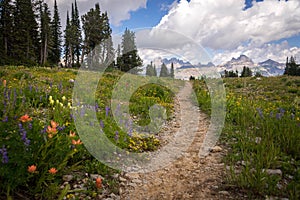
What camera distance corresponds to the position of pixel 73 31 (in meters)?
55.8

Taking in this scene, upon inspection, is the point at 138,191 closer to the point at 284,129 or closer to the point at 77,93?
the point at 284,129

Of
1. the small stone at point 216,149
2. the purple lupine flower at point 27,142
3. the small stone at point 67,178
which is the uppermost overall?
the purple lupine flower at point 27,142

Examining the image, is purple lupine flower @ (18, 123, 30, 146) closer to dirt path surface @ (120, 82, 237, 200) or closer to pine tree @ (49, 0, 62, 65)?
dirt path surface @ (120, 82, 237, 200)

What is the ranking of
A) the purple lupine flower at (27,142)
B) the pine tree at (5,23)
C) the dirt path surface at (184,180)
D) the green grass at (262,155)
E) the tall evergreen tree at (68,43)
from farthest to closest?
the tall evergreen tree at (68,43) < the pine tree at (5,23) < the dirt path surface at (184,180) < the green grass at (262,155) < the purple lupine flower at (27,142)

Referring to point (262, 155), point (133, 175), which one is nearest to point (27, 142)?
point (133, 175)

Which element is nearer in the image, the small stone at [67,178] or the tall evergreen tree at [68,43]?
the small stone at [67,178]

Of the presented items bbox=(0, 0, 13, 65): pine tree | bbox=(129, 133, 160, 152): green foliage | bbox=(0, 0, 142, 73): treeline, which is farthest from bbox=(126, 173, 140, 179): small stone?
bbox=(0, 0, 13, 65): pine tree

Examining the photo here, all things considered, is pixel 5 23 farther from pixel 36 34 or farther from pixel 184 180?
pixel 184 180

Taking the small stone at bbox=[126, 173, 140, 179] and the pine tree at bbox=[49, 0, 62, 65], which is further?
the pine tree at bbox=[49, 0, 62, 65]

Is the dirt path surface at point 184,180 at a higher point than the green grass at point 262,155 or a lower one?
lower

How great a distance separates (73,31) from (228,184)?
193 ft

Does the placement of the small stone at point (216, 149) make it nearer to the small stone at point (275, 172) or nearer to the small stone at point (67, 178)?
the small stone at point (275, 172)

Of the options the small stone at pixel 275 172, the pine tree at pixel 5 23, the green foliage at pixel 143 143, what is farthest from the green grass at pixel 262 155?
the pine tree at pixel 5 23

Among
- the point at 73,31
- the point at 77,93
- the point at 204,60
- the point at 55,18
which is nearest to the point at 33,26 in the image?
the point at 73,31
